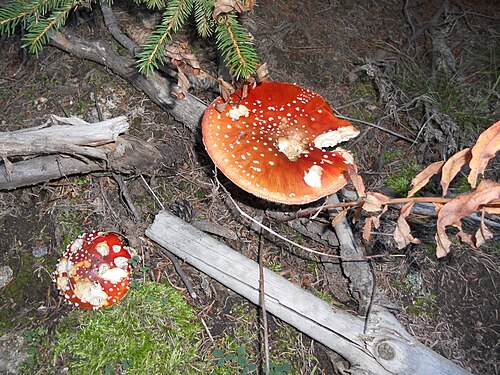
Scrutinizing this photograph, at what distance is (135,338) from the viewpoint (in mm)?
2609

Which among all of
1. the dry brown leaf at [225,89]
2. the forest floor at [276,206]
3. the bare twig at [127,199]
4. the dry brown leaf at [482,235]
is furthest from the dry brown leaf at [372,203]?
the bare twig at [127,199]

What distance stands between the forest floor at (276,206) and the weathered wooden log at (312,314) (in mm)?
166

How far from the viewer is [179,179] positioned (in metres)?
3.23

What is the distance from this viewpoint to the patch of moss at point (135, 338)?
8.33ft

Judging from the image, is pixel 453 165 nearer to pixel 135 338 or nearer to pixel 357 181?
pixel 357 181

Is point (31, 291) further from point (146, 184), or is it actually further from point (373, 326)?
point (373, 326)

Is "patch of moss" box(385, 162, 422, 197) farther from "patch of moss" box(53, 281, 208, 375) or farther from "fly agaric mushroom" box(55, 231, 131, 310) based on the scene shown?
"fly agaric mushroom" box(55, 231, 131, 310)

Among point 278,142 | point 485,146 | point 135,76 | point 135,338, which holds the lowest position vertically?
point 135,338

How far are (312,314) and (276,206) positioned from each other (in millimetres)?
848

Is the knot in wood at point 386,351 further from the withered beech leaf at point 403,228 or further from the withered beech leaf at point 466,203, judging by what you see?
the withered beech leaf at point 466,203

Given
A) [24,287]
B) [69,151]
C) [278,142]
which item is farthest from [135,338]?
[278,142]

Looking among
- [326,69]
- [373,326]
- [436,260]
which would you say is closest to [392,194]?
[436,260]

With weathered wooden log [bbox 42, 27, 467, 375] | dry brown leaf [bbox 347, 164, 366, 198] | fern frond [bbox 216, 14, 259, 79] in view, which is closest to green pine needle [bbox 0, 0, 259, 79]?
fern frond [bbox 216, 14, 259, 79]

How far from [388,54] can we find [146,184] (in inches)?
108
